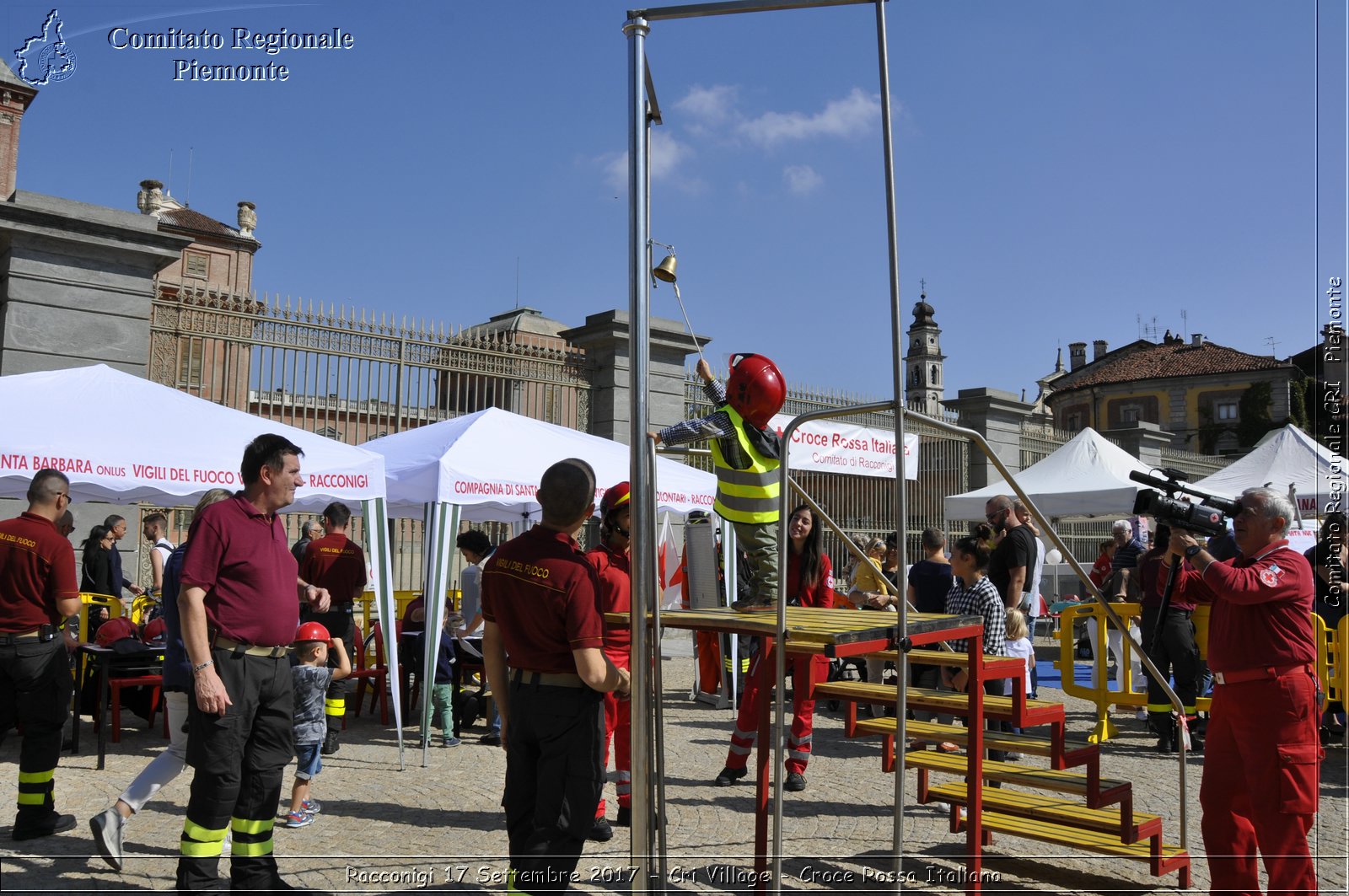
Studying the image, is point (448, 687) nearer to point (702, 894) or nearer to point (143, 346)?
point (702, 894)

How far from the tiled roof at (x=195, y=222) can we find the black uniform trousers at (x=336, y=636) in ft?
147

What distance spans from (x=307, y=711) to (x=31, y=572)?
5.33ft

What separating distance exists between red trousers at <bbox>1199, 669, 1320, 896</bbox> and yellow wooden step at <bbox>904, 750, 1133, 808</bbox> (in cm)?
36

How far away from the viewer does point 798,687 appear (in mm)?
6223

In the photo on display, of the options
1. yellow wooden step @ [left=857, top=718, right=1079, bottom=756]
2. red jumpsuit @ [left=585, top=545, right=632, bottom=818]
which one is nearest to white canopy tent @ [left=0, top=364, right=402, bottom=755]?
red jumpsuit @ [left=585, top=545, right=632, bottom=818]

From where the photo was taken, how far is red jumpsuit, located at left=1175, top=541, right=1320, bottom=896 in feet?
13.5

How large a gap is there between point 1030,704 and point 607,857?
230 cm

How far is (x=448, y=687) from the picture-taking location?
823cm

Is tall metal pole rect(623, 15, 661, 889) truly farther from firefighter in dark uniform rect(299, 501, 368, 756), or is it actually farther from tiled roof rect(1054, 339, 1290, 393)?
tiled roof rect(1054, 339, 1290, 393)

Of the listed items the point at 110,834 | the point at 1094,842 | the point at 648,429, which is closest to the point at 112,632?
the point at 110,834

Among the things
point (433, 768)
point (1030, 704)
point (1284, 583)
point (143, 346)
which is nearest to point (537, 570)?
point (1030, 704)

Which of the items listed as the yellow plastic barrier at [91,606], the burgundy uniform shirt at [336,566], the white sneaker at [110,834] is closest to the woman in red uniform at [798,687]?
the burgundy uniform shirt at [336,566]

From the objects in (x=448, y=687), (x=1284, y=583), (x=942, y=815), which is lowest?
(x=942, y=815)

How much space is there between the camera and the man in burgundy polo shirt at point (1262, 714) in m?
4.12
